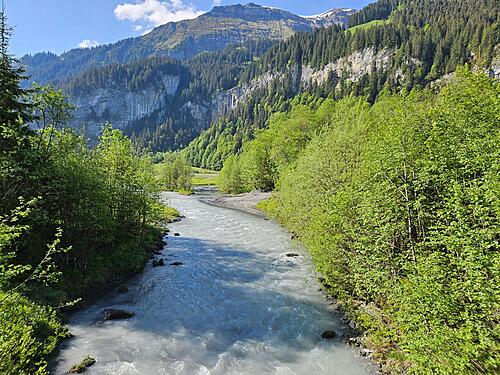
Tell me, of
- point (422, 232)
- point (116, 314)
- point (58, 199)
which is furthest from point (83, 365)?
point (422, 232)

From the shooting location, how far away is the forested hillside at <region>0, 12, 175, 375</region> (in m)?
19.4

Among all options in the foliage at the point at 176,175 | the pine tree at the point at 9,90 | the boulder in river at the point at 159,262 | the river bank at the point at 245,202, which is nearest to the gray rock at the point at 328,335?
the boulder in river at the point at 159,262

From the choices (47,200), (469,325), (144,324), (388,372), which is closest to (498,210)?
(469,325)

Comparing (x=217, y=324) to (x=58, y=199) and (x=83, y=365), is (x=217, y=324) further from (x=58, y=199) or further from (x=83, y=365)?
(x=58, y=199)

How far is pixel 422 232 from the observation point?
591 inches

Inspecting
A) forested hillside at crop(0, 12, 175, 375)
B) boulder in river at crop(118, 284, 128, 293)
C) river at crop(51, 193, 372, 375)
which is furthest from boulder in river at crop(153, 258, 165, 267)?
boulder in river at crop(118, 284, 128, 293)

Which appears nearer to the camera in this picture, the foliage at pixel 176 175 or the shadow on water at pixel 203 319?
the shadow on water at pixel 203 319

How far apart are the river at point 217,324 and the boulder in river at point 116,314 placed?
18.6 inches

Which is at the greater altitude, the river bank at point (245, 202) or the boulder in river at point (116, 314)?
the boulder in river at point (116, 314)

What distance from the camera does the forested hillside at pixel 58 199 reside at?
1938 centimetres

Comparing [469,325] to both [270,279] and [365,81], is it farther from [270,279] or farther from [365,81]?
[365,81]

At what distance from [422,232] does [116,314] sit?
18316 millimetres

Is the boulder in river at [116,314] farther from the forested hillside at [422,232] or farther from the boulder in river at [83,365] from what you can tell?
the forested hillside at [422,232]

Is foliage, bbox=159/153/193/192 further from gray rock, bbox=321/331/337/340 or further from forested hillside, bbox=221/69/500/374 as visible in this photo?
gray rock, bbox=321/331/337/340
